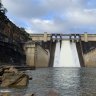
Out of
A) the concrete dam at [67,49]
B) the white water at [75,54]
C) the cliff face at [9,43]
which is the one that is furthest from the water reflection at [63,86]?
the white water at [75,54]

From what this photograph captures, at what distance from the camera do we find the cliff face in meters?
93.9

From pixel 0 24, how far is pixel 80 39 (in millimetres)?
50231

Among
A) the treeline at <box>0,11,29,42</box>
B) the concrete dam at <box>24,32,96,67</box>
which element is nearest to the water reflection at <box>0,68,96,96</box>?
the treeline at <box>0,11,29,42</box>

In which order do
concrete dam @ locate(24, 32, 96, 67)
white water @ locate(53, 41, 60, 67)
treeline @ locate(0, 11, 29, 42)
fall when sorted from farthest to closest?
1. white water @ locate(53, 41, 60, 67)
2. concrete dam @ locate(24, 32, 96, 67)
3. treeline @ locate(0, 11, 29, 42)

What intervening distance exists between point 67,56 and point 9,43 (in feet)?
183

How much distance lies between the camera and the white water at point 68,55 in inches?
5733

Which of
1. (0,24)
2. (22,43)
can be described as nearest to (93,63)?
(22,43)

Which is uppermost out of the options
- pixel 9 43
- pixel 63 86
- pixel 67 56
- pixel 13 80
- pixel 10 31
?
pixel 10 31

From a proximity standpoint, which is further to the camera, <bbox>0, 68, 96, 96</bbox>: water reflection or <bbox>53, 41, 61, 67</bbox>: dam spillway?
<bbox>53, 41, 61, 67</bbox>: dam spillway

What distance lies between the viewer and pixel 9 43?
334ft

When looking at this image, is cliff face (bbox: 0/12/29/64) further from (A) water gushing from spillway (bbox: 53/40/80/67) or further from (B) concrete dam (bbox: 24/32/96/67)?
(A) water gushing from spillway (bbox: 53/40/80/67)

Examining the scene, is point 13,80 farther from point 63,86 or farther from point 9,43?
point 9,43

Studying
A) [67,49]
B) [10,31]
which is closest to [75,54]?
[67,49]

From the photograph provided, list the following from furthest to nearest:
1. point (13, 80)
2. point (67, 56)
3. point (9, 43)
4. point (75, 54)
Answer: point (67, 56)
point (75, 54)
point (9, 43)
point (13, 80)
